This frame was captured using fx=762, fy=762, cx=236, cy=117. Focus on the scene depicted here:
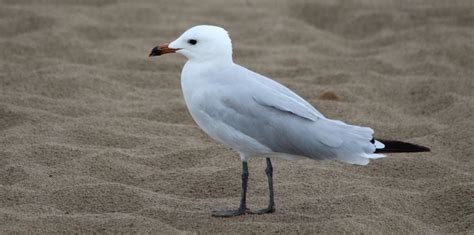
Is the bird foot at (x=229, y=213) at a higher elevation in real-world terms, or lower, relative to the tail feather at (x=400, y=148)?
lower

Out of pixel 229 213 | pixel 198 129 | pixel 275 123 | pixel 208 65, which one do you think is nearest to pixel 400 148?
pixel 275 123

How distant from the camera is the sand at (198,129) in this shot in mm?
3389

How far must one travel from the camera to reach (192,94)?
329 cm

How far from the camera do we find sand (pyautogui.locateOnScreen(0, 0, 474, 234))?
3.39 m

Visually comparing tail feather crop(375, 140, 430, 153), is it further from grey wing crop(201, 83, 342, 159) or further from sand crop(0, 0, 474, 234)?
sand crop(0, 0, 474, 234)

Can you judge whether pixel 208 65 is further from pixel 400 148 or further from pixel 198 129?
pixel 198 129

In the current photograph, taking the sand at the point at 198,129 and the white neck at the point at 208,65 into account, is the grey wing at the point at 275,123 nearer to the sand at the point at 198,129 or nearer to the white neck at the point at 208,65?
the white neck at the point at 208,65

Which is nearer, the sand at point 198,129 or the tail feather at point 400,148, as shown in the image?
the tail feather at point 400,148

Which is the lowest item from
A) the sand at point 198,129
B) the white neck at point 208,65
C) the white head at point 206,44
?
the sand at point 198,129

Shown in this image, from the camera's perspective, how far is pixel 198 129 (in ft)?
15.2

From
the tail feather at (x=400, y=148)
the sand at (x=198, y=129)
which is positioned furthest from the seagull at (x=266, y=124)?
the sand at (x=198, y=129)

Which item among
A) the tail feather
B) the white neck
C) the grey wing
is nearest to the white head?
the white neck

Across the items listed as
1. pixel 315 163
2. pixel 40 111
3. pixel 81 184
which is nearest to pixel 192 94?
pixel 81 184

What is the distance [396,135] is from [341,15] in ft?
8.49
